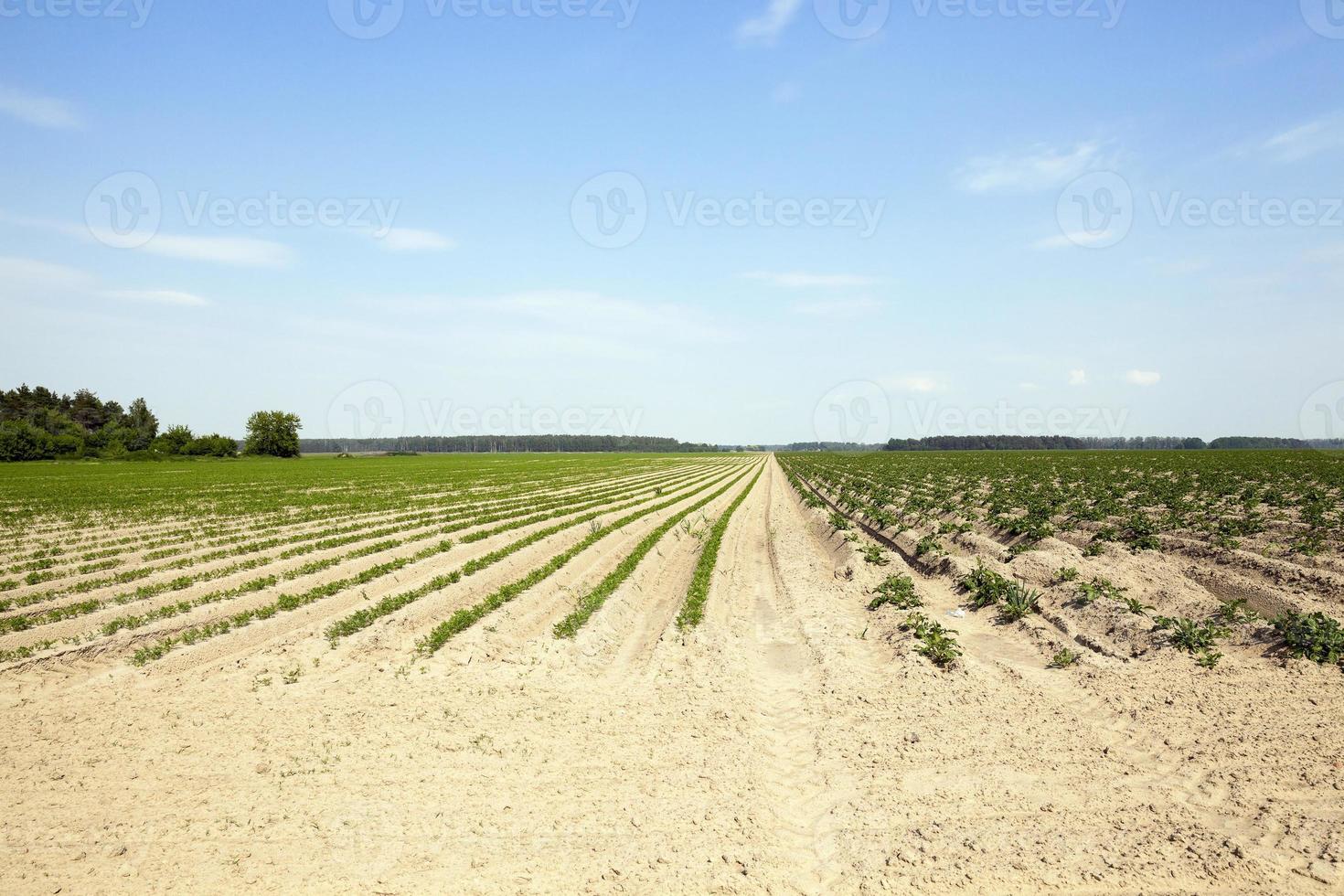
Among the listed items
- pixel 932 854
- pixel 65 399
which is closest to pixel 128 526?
pixel 932 854

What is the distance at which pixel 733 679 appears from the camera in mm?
8820

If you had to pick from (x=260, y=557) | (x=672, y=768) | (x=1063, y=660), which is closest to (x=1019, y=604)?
(x=1063, y=660)

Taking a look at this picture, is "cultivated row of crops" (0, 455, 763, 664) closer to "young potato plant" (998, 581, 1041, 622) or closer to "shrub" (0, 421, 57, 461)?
"young potato plant" (998, 581, 1041, 622)

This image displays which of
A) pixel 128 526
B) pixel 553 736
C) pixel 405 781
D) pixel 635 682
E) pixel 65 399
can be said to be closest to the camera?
pixel 405 781

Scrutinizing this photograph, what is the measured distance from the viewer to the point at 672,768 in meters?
6.36

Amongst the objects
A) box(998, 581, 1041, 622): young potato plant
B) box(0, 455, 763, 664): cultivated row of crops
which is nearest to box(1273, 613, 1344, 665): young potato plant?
box(998, 581, 1041, 622): young potato plant

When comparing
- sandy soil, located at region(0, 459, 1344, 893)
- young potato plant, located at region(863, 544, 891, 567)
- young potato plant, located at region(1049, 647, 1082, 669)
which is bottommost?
sandy soil, located at region(0, 459, 1344, 893)

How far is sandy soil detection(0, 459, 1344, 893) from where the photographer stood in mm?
4793

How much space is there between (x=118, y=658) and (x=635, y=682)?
7.88 metres

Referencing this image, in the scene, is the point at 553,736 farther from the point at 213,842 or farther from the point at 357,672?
the point at 357,672

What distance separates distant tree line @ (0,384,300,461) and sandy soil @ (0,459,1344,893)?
364ft

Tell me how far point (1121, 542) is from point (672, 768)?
15844 mm

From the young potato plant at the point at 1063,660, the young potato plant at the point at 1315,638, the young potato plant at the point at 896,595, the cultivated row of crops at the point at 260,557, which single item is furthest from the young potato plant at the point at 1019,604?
the cultivated row of crops at the point at 260,557

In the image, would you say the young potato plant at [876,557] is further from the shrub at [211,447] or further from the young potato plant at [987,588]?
the shrub at [211,447]
